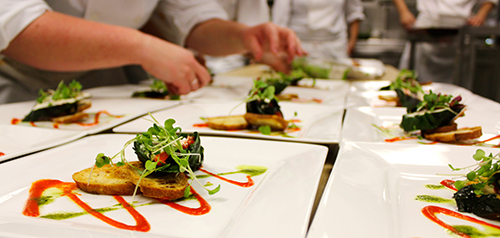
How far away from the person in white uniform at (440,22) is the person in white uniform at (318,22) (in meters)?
0.90

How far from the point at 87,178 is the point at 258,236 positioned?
17.8 inches

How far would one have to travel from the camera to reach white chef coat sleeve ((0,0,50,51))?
159 centimetres

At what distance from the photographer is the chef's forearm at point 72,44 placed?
1.70 meters

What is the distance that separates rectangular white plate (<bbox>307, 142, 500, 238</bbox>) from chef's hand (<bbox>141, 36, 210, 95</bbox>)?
1.22 metres

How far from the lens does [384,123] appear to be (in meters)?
1.51

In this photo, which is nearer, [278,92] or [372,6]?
[278,92]

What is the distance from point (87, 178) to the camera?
836 millimetres

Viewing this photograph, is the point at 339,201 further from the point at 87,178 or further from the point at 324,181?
the point at 87,178

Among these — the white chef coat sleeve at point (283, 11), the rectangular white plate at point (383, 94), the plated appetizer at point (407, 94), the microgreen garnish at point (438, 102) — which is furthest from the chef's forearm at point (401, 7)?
the microgreen garnish at point (438, 102)

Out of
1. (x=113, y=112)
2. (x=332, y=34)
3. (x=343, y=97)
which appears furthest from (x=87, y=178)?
(x=332, y=34)

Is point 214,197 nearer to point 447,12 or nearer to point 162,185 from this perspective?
point 162,185

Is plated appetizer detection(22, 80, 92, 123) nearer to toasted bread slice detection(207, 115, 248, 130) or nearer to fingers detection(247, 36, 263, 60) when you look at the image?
toasted bread slice detection(207, 115, 248, 130)

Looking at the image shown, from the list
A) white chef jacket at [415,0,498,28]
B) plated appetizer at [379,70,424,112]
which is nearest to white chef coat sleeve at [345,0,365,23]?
white chef jacket at [415,0,498,28]

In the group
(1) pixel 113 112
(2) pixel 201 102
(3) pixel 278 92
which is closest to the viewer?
(1) pixel 113 112
